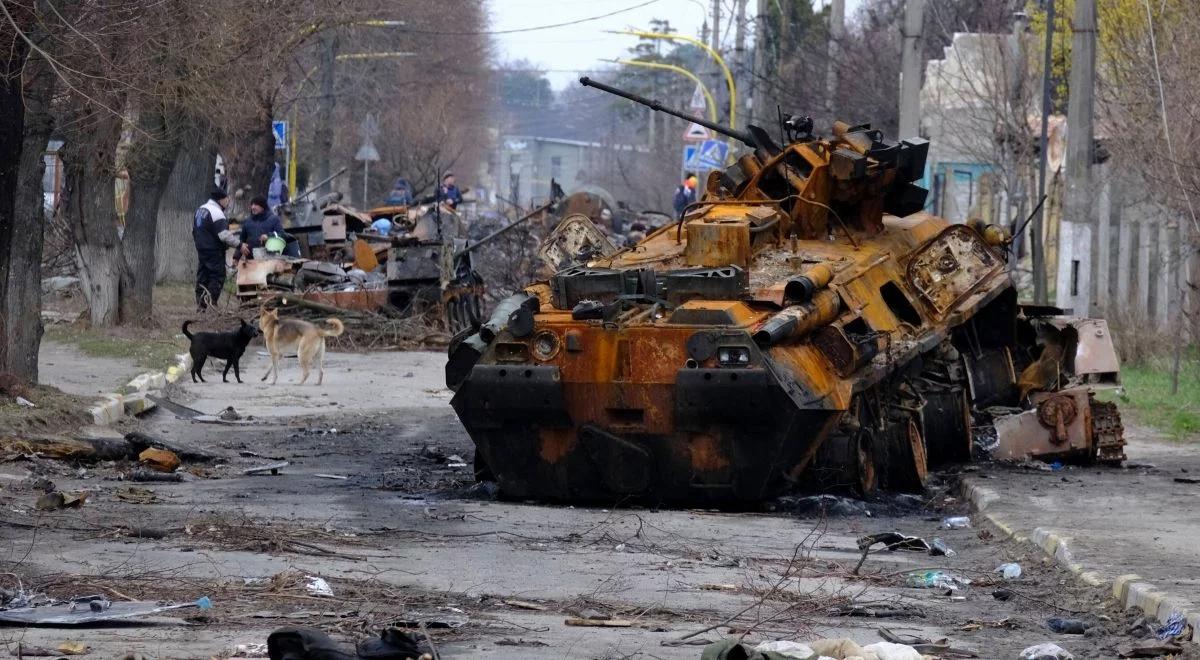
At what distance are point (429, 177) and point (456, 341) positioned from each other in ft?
174

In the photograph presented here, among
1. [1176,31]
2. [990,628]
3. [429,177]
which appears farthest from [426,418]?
[429,177]

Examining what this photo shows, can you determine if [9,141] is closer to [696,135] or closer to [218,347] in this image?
[218,347]

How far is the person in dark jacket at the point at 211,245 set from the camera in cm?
2922

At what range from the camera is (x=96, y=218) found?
2572cm

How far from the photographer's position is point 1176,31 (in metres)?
21.5

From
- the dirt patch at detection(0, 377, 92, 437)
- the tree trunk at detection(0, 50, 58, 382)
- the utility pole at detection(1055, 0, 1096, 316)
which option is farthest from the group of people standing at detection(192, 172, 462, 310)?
the dirt patch at detection(0, 377, 92, 437)

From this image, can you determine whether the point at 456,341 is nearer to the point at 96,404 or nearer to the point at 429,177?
the point at 96,404

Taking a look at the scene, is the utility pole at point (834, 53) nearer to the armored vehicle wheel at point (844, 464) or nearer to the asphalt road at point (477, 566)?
the asphalt road at point (477, 566)

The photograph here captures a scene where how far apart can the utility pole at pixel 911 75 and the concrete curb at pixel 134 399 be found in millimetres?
11228

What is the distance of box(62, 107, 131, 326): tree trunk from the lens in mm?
24172

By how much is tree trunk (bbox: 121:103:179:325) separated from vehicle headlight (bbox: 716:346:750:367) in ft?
49.1

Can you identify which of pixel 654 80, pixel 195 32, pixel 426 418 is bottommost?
pixel 426 418

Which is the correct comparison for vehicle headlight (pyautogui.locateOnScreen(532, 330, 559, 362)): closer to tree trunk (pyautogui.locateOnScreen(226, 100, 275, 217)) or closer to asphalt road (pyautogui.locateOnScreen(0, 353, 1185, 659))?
asphalt road (pyautogui.locateOnScreen(0, 353, 1185, 659))

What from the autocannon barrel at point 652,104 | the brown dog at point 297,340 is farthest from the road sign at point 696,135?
the autocannon barrel at point 652,104
